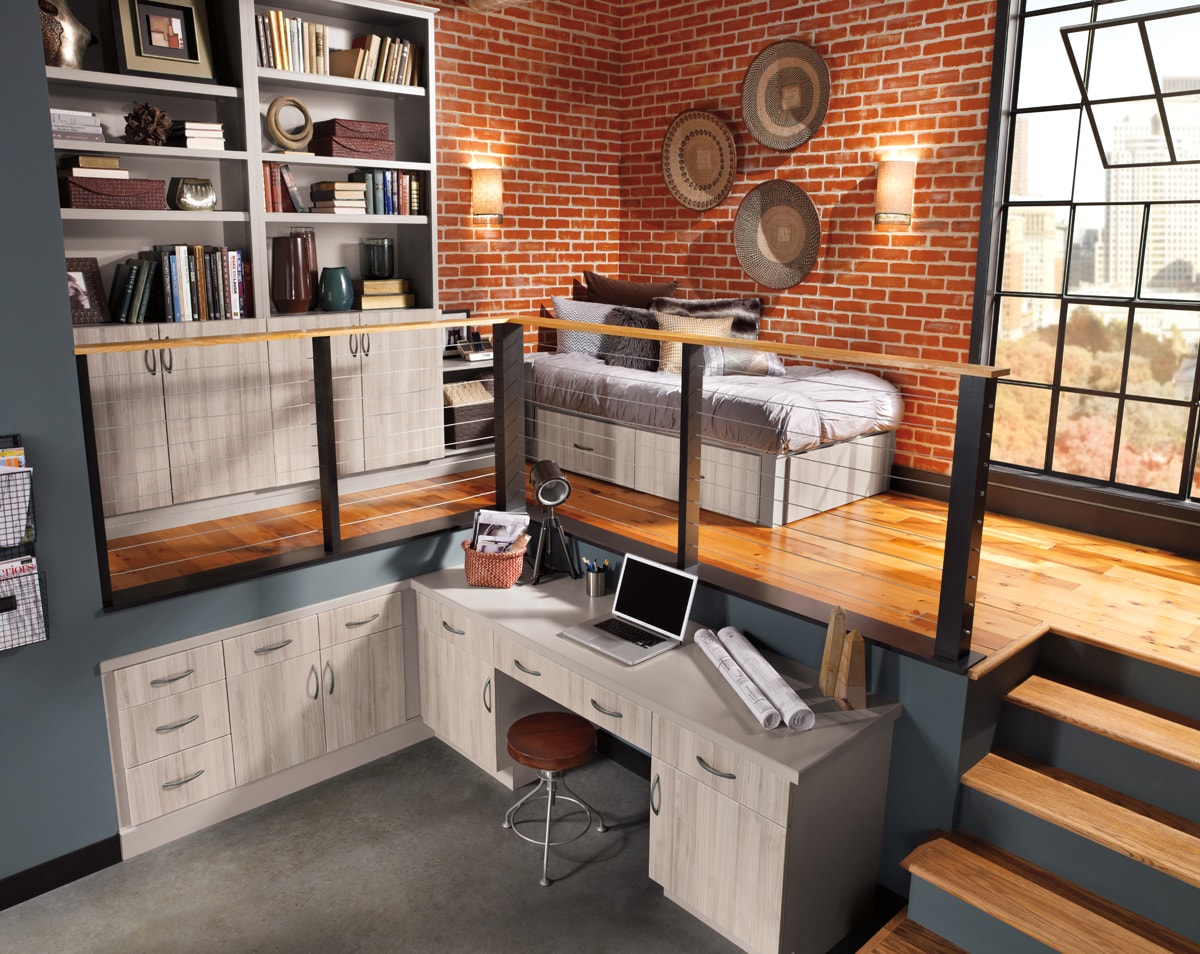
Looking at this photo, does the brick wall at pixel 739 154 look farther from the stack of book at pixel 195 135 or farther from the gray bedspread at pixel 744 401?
the stack of book at pixel 195 135

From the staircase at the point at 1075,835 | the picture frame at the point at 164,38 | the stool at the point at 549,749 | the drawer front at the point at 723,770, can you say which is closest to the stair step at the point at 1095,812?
the staircase at the point at 1075,835

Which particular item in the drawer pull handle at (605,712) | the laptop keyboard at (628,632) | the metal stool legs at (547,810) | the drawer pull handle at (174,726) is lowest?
the metal stool legs at (547,810)

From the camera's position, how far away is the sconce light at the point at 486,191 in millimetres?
5242

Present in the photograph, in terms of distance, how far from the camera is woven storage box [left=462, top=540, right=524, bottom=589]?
353cm

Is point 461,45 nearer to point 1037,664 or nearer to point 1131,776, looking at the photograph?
point 1037,664

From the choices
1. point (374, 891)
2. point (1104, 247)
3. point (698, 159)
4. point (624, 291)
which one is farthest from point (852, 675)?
point (698, 159)

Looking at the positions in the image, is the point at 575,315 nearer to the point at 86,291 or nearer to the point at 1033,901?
the point at 86,291

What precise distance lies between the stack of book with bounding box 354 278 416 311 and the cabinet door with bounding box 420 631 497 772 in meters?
1.90

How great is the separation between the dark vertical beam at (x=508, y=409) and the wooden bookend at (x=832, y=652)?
5.24 feet

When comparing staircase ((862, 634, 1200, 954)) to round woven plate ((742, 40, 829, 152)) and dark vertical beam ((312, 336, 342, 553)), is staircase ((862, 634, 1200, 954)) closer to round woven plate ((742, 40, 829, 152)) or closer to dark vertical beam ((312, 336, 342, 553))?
dark vertical beam ((312, 336, 342, 553))

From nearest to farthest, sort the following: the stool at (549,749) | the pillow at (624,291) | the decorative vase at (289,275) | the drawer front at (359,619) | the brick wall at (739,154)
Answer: the stool at (549,749) → the drawer front at (359,619) → the decorative vase at (289,275) → the brick wall at (739,154) → the pillow at (624,291)

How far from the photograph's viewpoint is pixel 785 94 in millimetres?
5086

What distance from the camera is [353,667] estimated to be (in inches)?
139

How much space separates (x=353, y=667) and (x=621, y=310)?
262 centimetres
